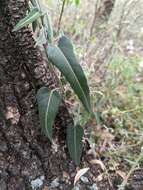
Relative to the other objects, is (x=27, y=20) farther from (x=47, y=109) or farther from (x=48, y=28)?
(x=47, y=109)

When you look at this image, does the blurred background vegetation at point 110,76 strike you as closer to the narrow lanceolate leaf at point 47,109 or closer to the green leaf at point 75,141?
the green leaf at point 75,141

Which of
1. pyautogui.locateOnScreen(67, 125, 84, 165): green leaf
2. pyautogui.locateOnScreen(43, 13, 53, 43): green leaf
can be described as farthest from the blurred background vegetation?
pyautogui.locateOnScreen(43, 13, 53, 43): green leaf

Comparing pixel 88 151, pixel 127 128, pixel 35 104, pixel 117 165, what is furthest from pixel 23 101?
pixel 127 128

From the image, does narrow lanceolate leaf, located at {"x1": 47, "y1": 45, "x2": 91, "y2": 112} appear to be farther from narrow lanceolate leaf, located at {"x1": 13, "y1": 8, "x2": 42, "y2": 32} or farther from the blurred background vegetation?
the blurred background vegetation

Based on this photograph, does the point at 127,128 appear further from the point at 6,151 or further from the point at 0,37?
the point at 0,37

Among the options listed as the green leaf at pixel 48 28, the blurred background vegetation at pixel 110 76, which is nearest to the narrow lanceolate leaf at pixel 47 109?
the green leaf at pixel 48 28
